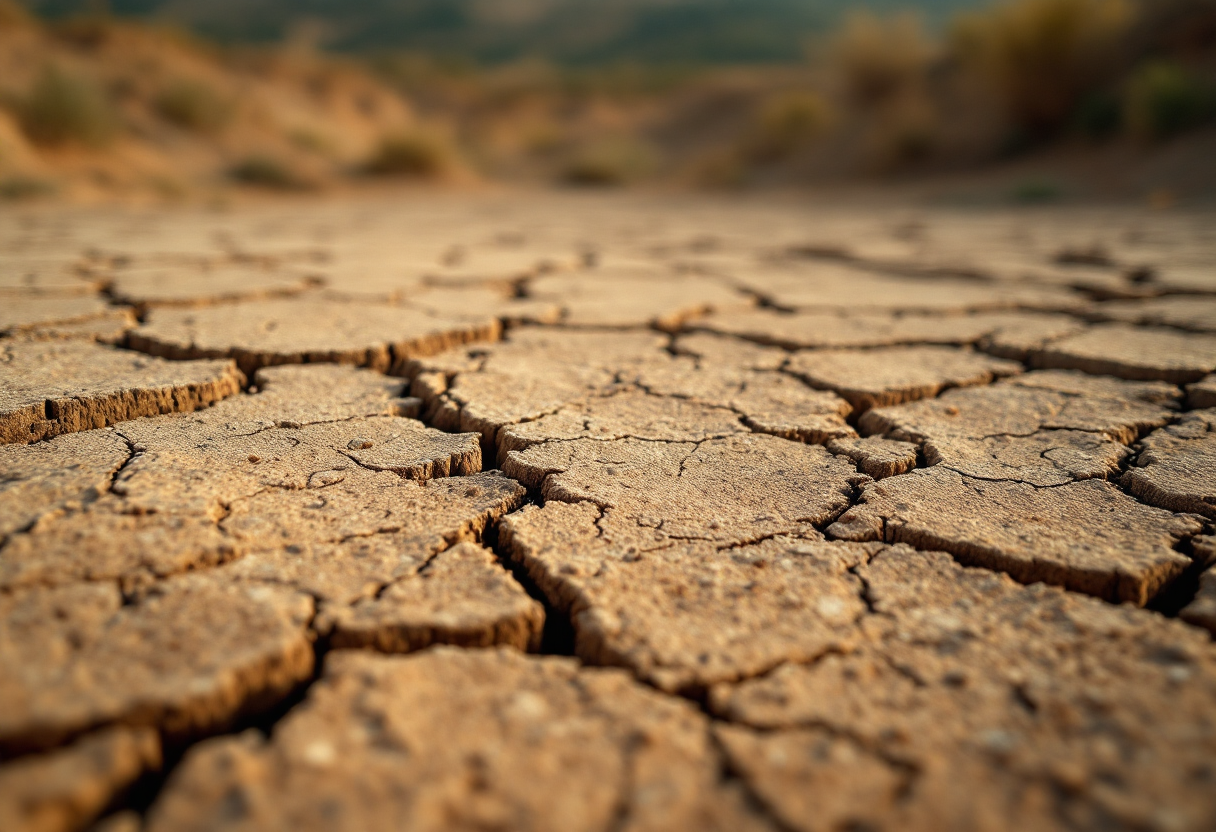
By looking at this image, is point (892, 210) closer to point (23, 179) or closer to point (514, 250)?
point (514, 250)

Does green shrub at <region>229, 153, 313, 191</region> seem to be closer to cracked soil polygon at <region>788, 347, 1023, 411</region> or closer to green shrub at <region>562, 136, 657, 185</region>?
green shrub at <region>562, 136, 657, 185</region>

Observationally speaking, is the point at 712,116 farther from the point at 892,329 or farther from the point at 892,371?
the point at 892,371

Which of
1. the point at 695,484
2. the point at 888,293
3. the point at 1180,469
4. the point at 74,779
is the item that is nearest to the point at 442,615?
the point at 74,779

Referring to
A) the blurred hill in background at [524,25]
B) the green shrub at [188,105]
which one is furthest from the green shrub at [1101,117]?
the blurred hill in background at [524,25]

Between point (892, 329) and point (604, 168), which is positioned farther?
point (604, 168)

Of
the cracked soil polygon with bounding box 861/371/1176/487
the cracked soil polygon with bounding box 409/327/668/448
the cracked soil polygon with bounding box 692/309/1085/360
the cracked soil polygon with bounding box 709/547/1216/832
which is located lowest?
the cracked soil polygon with bounding box 709/547/1216/832

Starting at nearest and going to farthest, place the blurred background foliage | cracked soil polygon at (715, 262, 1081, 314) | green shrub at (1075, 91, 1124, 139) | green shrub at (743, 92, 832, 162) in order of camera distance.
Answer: cracked soil polygon at (715, 262, 1081, 314) < the blurred background foliage < green shrub at (1075, 91, 1124, 139) < green shrub at (743, 92, 832, 162)

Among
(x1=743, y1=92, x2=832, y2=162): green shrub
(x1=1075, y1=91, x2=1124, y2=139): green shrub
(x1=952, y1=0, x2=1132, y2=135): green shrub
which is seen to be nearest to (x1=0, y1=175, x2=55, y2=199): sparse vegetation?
(x1=743, y1=92, x2=832, y2=162): green shrub
